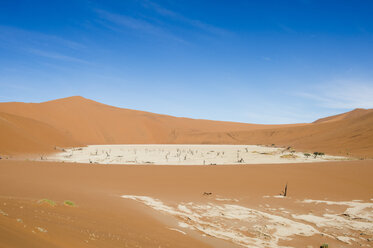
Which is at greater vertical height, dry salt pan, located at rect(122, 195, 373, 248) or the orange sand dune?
the orange sand dune

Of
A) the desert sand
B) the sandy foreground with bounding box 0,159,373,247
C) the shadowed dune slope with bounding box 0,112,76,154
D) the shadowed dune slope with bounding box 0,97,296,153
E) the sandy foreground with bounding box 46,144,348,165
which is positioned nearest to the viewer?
the sandy foreground with bounding box 0,159,373,247

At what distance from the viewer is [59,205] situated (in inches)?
233

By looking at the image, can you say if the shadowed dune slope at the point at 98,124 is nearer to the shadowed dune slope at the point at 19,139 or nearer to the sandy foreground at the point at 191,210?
the shadowed dune slope at the point at 19,139

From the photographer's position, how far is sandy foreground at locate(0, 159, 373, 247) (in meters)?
4.16

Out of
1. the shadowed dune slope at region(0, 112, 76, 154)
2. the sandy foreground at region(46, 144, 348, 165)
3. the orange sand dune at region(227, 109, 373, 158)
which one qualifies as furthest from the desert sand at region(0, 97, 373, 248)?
the orange sand dune at region(227, 109, 373, 158)

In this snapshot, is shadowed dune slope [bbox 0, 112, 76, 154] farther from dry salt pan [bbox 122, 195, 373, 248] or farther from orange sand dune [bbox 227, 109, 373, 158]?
orange sand dune [bbox 227, 109, 373, 158]

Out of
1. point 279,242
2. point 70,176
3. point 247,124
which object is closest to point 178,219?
point 279,242

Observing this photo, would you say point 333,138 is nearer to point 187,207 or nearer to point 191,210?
point 187,207

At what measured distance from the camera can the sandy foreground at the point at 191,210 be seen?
4.16 metres

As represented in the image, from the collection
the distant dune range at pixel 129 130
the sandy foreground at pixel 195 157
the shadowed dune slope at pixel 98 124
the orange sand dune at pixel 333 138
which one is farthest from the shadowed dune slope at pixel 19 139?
the orange sand dune at pixel 333 138

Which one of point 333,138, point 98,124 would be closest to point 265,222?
point 333,138

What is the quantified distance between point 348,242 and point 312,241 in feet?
2.53

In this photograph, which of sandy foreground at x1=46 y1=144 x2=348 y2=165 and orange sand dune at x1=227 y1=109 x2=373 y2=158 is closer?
sandy foreground at x1=46 y1=144 x2=348 y2=165

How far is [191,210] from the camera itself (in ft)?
23.9
